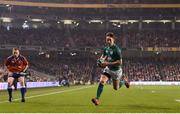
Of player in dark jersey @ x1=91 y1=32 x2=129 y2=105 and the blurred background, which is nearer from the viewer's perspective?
player in dark jersey @ x1=91 y1=32 x2=129 y2=105

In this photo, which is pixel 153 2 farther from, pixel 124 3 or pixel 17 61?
pixel 17 61

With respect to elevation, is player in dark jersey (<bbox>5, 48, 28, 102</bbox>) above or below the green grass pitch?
above

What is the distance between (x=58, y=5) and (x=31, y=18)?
5720 millimetres

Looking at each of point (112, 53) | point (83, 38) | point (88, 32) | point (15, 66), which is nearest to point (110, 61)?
point (112, 53)

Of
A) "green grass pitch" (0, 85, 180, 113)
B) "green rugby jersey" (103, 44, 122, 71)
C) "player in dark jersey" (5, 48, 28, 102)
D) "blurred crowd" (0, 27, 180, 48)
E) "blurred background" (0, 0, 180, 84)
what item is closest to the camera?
"green grass pitch" (0, 85, 180, 113)

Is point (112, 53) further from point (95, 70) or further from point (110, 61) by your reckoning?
point (95, 70)

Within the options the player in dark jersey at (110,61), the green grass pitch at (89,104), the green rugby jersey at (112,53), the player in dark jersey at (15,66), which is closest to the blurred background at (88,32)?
the green grass pitch at (89,104)

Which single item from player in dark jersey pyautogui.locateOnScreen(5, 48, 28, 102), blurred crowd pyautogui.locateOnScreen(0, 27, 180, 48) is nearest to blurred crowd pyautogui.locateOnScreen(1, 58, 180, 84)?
blurred crowd pyautogui.locateOnScreen(0, 27, 180, 48)

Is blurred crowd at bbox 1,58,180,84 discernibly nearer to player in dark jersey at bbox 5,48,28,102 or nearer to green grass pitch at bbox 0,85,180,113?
green grass pitch at bbox 0,85,180,113

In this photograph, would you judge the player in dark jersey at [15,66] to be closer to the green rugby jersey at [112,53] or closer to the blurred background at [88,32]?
the green rugby jersey at [112,53]

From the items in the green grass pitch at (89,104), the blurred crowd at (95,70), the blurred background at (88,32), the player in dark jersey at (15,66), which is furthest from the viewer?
the blurred background at (88,32)

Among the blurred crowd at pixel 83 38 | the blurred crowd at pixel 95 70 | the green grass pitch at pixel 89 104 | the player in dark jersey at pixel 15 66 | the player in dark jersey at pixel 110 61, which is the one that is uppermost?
the player in dark jersey at pixel 110 61

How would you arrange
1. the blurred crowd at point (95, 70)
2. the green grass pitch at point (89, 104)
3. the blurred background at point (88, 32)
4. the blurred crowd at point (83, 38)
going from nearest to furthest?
the green grass pitch at point (89, 104) < the blurred crowd at point (95, 70) < the blurred background at point (88, 32) < the blurred crowd at point (83, 38)

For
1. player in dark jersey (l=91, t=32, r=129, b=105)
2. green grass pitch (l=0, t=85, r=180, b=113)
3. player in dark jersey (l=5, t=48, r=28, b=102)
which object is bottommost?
green grass pitch (l=0, t=85, r=180, b=113)
